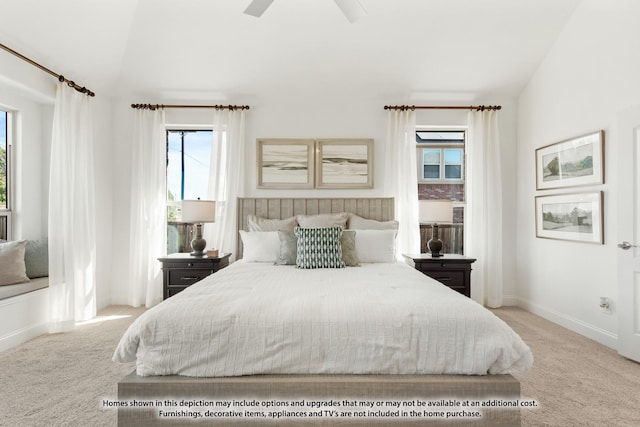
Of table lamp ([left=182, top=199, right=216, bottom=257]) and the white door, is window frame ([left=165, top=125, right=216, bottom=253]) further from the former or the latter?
the white door

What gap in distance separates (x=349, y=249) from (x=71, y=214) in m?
2.75

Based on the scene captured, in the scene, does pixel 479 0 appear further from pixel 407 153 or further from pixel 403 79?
pixel 407 153

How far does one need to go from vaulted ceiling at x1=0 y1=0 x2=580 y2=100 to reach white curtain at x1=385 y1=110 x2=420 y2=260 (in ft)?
1.25

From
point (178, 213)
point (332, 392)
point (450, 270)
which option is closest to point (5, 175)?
point (178, 213)

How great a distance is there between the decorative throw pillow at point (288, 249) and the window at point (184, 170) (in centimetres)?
173

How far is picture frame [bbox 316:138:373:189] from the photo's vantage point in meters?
4.40

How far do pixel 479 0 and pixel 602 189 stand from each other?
211 centimetres

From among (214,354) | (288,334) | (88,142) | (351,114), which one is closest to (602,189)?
(351,114)

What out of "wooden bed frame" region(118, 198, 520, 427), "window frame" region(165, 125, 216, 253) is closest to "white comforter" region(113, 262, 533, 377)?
"wooden bed frame" region(118, 198, 520, 427)

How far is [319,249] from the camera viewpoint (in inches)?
125

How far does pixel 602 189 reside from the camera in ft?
10.6

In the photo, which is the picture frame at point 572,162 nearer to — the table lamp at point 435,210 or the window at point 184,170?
the table lamp at point 435,210

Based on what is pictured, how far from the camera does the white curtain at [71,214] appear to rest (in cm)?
343

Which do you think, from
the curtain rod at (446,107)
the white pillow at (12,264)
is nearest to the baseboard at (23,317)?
the white pillow at (12,264)
